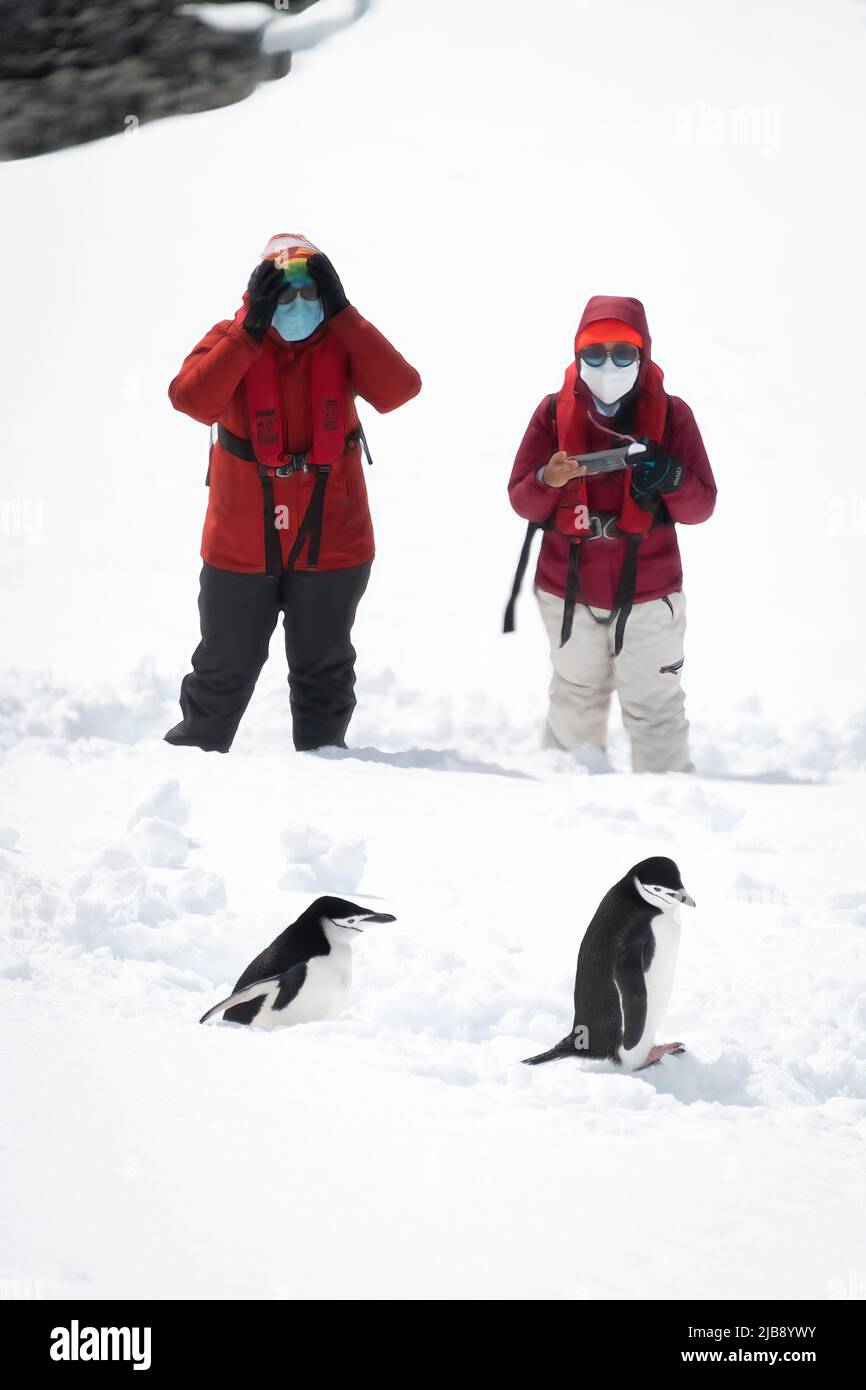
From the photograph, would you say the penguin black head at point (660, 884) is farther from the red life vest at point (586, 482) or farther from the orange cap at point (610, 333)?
the orange cap at point (610, 333)

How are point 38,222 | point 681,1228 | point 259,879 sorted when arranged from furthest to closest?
point 38,222 < point 259,879 < point 681,1228

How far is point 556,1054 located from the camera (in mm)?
3168

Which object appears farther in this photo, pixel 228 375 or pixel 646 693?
pixel 646 693

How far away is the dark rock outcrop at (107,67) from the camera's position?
436 inches

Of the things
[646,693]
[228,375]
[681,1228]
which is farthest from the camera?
[646,693]

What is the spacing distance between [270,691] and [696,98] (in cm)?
733

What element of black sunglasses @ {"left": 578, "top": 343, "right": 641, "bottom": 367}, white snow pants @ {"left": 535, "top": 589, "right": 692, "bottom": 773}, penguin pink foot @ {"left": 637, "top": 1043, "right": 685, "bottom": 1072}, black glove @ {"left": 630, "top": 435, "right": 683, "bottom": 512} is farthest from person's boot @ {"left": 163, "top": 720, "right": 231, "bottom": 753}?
penguin pink foot @ {"left": 637, "top": 1043, "right": 685, "bottom": 1072}

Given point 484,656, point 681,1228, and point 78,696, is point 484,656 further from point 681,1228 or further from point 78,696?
point 681,1228

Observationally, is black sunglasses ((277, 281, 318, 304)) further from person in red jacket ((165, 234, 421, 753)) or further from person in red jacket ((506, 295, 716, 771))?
person in red jacket ((506, 295, 716, 771))

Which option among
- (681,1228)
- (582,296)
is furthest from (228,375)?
(582,296)

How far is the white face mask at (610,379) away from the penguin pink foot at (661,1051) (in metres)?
1.96

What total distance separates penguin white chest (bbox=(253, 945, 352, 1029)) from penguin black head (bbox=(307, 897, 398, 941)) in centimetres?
4

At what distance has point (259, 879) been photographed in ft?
Result: 13.0

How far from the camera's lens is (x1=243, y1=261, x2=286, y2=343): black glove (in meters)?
4.27
